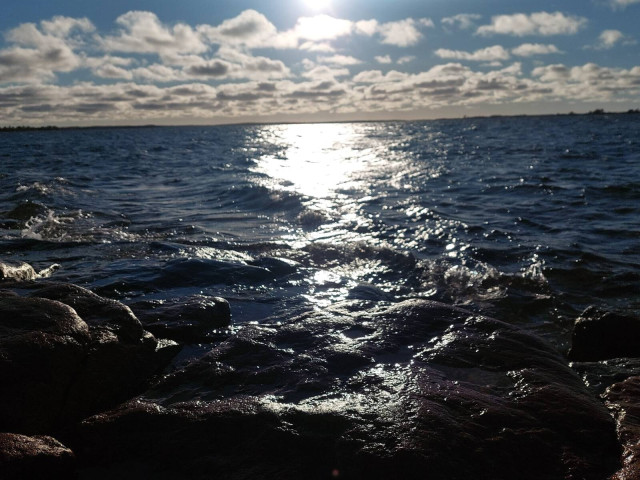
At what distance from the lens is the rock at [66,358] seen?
3252mm

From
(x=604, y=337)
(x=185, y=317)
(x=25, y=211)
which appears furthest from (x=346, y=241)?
(x=25, y=211)

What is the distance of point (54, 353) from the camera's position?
3.51 m

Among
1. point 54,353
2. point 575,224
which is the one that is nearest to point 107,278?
point 54,353

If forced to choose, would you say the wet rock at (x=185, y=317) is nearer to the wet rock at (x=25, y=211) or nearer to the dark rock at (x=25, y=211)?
the wet rock at (x=25, y=211)

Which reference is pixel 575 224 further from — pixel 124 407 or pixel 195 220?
pixel 124 407

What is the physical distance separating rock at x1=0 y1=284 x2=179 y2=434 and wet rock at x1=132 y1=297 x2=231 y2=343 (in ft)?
1.27

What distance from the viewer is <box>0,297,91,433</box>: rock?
3.19 m

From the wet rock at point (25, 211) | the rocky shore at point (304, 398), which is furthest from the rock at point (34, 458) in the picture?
the wet rock at point (25, 211)

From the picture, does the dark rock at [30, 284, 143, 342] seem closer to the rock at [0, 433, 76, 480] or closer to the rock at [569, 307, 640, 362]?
the rock at [0, 433, 76, 480]

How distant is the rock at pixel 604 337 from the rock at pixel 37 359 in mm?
4881

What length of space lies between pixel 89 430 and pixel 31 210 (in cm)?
1159

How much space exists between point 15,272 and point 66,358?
11.4 ft

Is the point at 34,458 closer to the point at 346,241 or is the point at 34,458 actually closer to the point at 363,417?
the point at 363,417

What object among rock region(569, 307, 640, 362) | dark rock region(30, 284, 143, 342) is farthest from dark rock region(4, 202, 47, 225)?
rock region(569, 307, 640, 362)
